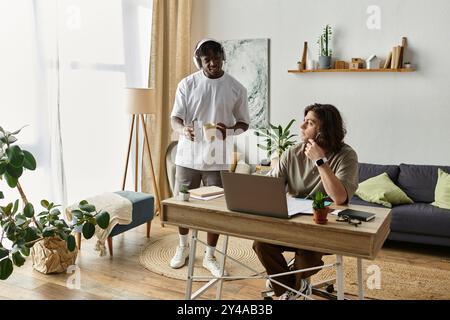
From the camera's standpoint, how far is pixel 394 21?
4289 millimetres

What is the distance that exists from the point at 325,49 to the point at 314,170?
7.76ft

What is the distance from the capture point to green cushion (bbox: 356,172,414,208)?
3953mm

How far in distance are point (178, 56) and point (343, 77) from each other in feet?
5.55

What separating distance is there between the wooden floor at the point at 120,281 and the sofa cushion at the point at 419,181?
0.48m

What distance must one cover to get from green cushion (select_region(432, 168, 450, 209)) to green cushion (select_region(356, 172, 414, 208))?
0.21 m

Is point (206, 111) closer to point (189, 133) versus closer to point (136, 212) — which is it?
point (189, 133)

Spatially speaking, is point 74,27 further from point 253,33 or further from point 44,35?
point 253,33

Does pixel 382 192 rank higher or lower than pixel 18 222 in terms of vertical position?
lower

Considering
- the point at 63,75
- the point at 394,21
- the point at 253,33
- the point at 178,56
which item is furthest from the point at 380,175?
the point at 63,75

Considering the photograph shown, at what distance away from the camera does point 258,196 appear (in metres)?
2.06

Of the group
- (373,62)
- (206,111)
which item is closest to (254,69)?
(373,62)

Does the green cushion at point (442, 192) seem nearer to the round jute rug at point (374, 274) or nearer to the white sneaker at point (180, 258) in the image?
the round jute rug at point (374, 274)

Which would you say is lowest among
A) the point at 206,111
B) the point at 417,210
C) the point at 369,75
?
the point at 417,210

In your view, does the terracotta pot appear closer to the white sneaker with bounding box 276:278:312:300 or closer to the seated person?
the seated person
